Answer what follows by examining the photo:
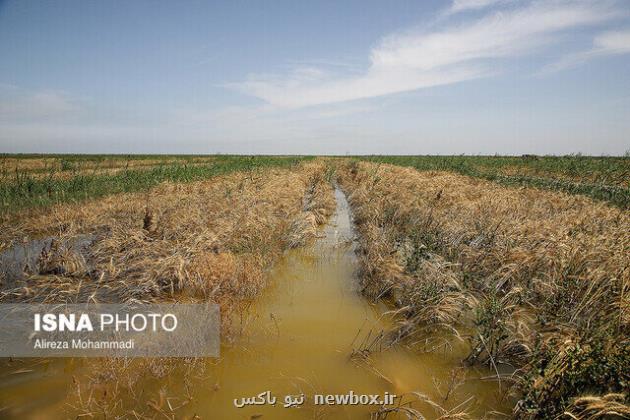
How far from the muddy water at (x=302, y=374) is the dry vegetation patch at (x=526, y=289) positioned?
0.44 m

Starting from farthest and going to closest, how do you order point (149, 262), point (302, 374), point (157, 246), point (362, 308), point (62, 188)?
point (62, 188), point (157, 246), point (149, 262), point (362, 308), point (302, 374)

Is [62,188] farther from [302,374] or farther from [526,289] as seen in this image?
[526,289]

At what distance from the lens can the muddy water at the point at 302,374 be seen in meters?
3.34

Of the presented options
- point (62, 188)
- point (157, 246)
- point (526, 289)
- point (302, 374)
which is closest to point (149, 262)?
point (157, 246)

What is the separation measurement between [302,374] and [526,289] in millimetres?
3417

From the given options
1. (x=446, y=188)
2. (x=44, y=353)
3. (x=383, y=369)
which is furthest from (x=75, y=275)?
(x=446, y=188)

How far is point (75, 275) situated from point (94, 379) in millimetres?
3444

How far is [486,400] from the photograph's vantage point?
3479 millimetres

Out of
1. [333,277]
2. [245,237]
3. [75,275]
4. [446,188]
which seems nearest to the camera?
[75,275]

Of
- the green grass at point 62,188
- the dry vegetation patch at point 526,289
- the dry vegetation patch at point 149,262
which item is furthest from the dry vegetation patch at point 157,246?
the dry vegetation patch at point 526,289

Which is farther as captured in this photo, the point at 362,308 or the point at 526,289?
the point at 362,308

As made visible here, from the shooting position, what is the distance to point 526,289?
466 centimetres

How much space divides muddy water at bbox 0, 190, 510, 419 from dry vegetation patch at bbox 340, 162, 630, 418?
442mm

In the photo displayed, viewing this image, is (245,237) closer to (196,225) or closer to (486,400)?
(196,225)
